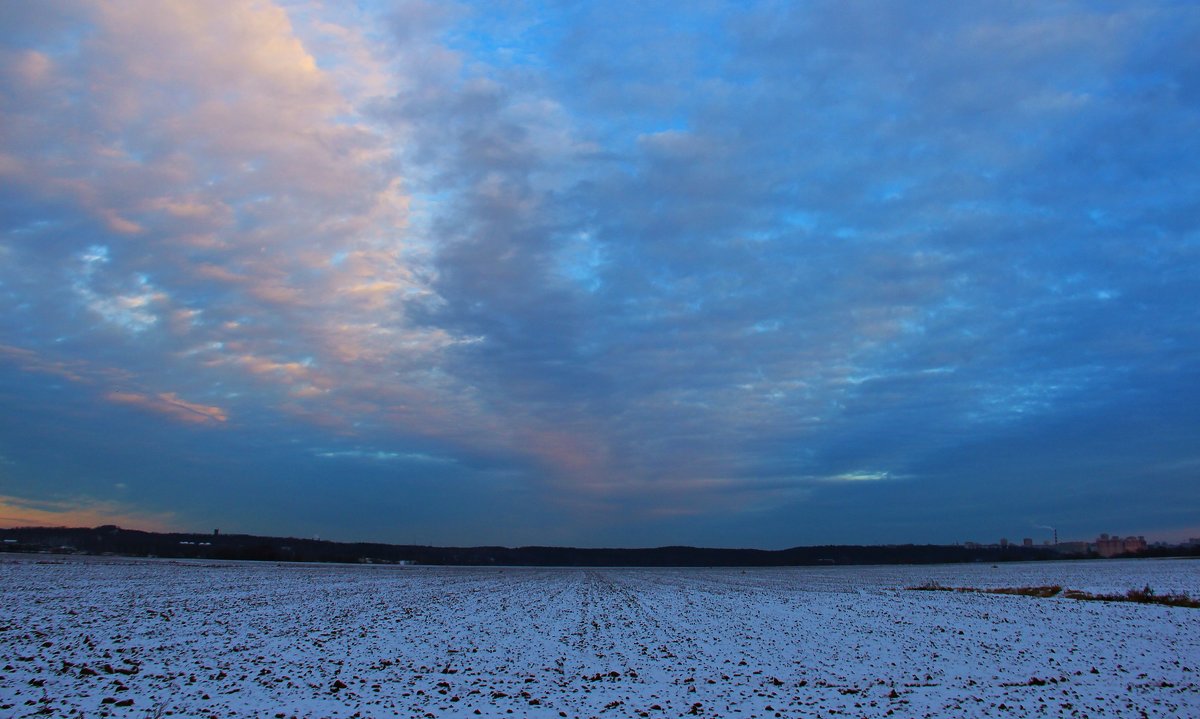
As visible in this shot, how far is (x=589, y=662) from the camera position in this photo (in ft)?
67.6

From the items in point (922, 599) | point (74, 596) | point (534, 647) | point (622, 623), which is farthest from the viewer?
point (922, 599)

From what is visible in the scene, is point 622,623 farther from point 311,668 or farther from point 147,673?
point 147,673

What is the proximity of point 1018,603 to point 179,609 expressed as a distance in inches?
1741

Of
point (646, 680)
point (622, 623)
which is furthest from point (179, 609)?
point (646, 680)

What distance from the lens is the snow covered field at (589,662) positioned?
14.9 metres

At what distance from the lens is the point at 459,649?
75.3ft

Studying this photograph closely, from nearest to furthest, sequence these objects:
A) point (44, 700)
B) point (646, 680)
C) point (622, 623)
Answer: point (44, 700) < point (646, 680) < point (622, 623)

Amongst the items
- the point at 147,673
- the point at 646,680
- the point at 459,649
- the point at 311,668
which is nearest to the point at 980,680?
the point at 646,680

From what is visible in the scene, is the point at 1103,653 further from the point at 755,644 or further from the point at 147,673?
the point at 147,673

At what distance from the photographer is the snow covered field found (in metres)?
14.9

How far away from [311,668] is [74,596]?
1140 inches

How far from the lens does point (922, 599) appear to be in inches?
1770

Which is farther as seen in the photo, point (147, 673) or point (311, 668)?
point (311, 668)

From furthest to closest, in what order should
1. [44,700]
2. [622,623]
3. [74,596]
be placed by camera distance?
[74,596], [622,623], [44,700]
